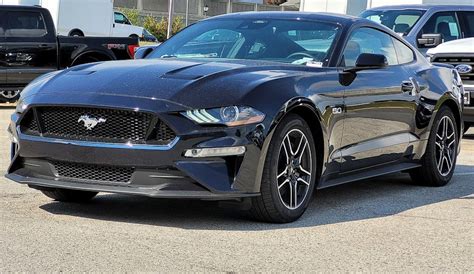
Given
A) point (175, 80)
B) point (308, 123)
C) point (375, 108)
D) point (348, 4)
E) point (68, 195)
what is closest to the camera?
point (175, 80)

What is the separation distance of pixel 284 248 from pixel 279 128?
3.00ft

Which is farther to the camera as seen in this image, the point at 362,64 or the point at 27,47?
the point at 27,47

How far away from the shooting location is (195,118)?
573cm

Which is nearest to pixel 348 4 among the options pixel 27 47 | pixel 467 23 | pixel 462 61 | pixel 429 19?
pixel 467 23

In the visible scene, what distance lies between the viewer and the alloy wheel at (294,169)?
6.22m

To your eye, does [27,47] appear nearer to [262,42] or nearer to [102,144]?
[262,42]

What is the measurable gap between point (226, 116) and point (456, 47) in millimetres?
8206

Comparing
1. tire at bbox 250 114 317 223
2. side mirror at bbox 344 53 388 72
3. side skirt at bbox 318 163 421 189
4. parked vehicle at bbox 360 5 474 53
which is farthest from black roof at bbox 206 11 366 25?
parked vehicle at bbox 360 5 474 53

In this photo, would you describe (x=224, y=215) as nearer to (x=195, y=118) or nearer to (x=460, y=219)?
(x=195, y=118)

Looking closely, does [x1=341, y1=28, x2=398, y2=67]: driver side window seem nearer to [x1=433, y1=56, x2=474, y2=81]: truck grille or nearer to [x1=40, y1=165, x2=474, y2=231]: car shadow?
[x1=40, y1=165, x2=474, y2=231]: car shadow

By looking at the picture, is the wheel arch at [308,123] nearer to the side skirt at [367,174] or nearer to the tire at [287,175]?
the tire at [287,175]

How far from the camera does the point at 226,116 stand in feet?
19.0

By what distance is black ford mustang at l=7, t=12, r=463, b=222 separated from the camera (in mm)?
5746

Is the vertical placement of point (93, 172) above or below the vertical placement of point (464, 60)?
below
